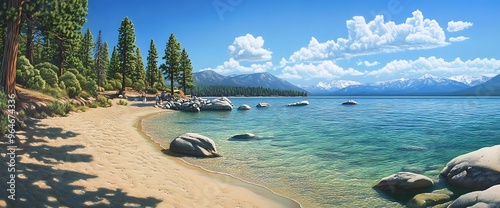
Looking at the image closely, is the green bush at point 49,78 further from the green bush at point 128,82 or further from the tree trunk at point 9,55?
the green bush at point 128,82

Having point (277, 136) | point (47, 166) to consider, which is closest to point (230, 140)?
point (277, 136)

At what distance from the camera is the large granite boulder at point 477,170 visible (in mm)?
9734

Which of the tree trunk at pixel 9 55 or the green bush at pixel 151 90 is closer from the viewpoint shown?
the tree trunk at pixel 9 55

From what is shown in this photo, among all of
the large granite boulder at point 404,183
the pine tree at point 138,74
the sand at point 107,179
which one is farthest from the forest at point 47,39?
the large granite boulder at point 404,183

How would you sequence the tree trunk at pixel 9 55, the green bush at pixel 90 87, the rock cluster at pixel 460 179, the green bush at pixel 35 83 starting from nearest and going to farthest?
the rock cluster at pixel 460 179 < the tree trunk at pixel 9 55 < the green bush at pixel 35 83 < the green bush at pixel 90 87

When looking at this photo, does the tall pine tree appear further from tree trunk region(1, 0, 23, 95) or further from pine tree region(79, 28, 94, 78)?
tree trunk region(1, 0, 23, 95)

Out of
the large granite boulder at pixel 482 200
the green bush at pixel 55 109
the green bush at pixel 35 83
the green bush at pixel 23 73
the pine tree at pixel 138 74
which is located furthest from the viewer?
the pine tree at pixel 138 74

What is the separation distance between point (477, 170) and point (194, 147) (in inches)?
429

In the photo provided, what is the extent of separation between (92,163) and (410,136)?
2173 cm

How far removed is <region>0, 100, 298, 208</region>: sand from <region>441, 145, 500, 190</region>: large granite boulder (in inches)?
235

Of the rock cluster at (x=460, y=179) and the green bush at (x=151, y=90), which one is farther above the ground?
the green bush at (x=151, y=90)

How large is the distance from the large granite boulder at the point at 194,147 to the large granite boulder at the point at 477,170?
9.55m

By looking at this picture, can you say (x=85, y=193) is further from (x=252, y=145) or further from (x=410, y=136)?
(x=410, y=136)

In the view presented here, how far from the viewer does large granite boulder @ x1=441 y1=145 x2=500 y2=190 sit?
9734 millimetres
